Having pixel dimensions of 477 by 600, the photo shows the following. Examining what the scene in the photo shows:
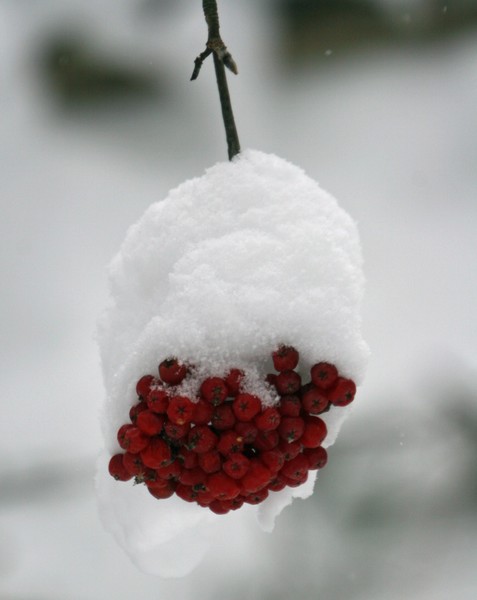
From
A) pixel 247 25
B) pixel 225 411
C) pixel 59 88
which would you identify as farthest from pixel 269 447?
pixel 59 88

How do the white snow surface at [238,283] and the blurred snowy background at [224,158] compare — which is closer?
the white snow surface at [238,283]

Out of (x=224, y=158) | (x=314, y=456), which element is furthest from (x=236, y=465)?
(x=224, y=158)

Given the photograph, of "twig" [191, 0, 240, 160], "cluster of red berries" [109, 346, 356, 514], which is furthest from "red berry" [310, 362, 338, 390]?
"twig" [191, 0, 240, 160]

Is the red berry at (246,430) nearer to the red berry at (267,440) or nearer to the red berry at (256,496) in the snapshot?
the red berry at (267,440)

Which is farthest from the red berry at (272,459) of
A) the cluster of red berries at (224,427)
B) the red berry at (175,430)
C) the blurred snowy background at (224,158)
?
the blurred snowy background at (224,158)

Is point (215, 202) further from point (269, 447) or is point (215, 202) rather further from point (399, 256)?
point (399, 256)

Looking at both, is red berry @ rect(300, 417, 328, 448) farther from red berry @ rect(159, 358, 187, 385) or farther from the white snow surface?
red berry @ rect(159, 358, 187, 385)

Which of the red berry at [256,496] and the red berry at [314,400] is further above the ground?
the red berry at [314,400]
